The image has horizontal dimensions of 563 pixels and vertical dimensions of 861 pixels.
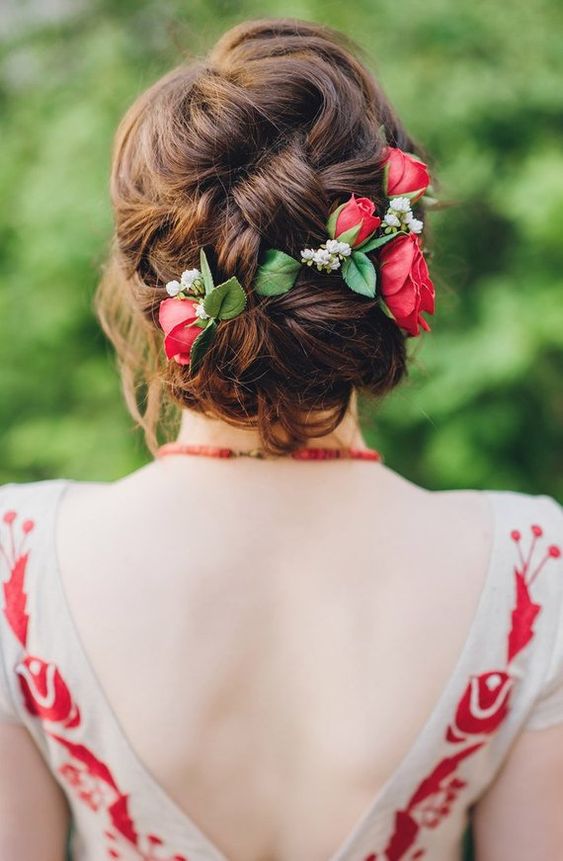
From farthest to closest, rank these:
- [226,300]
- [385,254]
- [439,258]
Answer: [439,258], [385,254], [226,300]

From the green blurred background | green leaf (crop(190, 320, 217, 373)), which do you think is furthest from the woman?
the green blurred background

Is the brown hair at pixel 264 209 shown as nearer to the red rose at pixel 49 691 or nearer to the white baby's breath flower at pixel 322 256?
the white baby's breath flower at pixel 322 256

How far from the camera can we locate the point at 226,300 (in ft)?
3.34

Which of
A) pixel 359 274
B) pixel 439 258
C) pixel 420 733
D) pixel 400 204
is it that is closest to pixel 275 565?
pixel 420 733

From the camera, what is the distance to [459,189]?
2736mm

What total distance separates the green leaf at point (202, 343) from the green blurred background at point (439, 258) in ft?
4.93

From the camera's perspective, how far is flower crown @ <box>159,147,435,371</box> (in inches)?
40.5

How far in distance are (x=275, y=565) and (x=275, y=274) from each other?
1.29 feet

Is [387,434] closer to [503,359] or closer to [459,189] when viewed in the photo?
[503,359]

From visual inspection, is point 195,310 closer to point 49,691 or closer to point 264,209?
point 264,209

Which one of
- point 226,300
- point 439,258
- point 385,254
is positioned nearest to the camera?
point 226,300

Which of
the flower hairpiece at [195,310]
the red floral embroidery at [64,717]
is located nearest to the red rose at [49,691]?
the red floral embroidery at [64,717]

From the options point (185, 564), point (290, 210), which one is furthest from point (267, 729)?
point (290, 210)

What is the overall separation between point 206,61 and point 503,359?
1.50 meters
